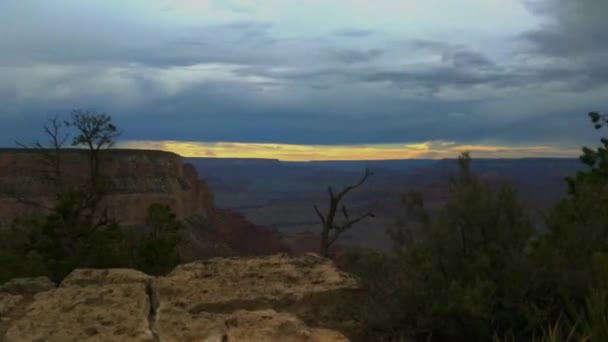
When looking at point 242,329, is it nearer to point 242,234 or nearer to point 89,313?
point 89,313

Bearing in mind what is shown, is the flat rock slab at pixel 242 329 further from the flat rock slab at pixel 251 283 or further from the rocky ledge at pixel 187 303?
the flat rock slab at pixel 251 283

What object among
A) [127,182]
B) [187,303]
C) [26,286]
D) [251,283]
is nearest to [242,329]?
[187,303]

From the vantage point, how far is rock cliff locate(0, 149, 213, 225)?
196ft

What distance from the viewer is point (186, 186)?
72.3 metres

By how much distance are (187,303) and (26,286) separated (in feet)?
7.31

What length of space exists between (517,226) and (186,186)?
67.0 m

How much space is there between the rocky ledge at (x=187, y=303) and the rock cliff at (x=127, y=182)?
49011mm

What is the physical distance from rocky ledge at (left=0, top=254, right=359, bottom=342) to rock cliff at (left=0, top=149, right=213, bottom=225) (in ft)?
161

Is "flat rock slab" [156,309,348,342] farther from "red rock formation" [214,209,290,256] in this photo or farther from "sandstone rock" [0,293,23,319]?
"red rock formation" [214,209,290,256]

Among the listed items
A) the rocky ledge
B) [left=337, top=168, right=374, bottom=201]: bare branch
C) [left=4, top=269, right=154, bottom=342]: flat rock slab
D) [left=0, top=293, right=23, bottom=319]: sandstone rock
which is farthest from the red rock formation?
[left=0, top=293, right=23, bottom=319]: sandstone rock

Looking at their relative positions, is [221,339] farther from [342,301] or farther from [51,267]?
[51,267]

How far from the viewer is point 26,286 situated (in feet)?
26.1

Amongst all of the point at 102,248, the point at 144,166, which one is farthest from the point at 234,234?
the point at 102,248

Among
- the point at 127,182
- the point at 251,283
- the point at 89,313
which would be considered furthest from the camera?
the point at 127,182
